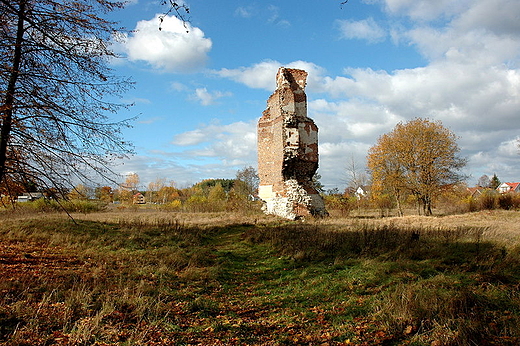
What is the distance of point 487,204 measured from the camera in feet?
88.1

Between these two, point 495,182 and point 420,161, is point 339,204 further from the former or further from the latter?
point 495,182

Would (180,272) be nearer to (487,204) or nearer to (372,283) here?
(372,283)

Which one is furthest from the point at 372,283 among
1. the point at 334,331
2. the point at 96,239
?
the point at 96,239

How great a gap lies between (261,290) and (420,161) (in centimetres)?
2398

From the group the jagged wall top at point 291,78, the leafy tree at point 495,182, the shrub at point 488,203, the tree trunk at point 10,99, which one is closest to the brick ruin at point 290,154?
the jagged wall top at point 291,78

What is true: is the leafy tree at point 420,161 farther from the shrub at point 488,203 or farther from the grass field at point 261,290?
the grass field at point 261,290

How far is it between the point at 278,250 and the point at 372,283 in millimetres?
3501

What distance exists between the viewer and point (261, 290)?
5992 millimetres

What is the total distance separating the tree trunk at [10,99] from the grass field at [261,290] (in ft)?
7.29

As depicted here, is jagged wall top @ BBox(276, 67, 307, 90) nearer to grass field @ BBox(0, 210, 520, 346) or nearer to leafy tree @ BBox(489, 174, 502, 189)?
grass field @ BBox(0, 210, 520, 346)

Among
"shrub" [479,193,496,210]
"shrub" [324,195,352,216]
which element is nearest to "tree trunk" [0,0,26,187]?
"shrub" [324,195,352,216]

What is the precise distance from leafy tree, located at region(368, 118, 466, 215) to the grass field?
57.7 ft

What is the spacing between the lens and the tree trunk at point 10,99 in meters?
5.55

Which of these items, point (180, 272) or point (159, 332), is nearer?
point (159, 332)
